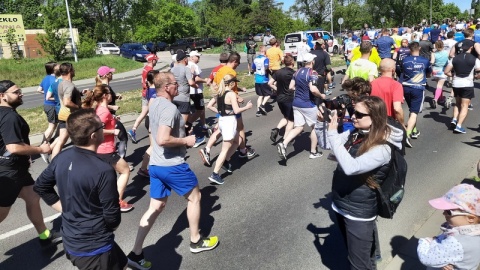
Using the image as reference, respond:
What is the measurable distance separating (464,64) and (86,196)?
7829 millimetres

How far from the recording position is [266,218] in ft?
15.4

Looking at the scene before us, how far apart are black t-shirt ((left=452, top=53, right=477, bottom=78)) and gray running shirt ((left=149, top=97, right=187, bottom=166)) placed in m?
6.53

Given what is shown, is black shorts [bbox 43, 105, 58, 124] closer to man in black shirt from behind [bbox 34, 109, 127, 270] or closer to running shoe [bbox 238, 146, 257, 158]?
running shoe [bbox 238, 146, 257, 158]

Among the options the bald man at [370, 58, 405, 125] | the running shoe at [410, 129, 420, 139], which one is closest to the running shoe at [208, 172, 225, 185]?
the bald man at [370, 58, 405, 125]

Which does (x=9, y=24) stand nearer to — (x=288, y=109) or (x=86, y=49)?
(x=86, y=49)

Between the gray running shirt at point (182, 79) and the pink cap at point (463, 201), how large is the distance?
5820mm

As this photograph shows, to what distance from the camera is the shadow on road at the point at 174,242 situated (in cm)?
390

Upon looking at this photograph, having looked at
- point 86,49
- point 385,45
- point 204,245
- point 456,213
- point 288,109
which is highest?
point 86,49

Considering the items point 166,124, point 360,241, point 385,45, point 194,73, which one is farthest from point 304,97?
point 385,45

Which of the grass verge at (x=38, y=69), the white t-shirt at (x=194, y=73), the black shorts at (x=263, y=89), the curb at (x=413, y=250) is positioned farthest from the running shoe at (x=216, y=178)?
the grass verge at (x=38, y=69)

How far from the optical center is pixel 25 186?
4.08 metres

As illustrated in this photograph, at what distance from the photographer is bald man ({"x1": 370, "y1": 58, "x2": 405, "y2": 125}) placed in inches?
210

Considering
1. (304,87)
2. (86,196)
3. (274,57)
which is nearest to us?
(86,196)

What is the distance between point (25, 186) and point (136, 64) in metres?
26.8
